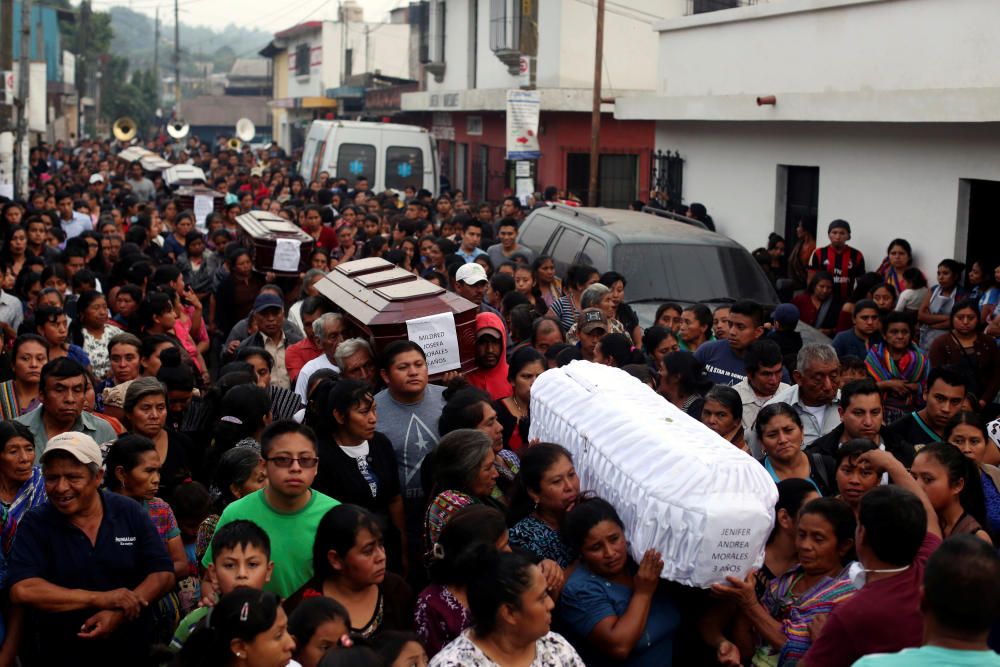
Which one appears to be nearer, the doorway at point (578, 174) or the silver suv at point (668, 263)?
the silver suv at point (668, 263)

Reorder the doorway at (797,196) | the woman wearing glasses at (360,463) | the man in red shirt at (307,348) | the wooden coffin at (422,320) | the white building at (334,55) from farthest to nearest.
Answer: the white building at (334,55) < the doorway at (797,196) < the man in red shirt at (307,348) < the wooden coffin at (422,320) < the woman wearing glasses at (360,463)

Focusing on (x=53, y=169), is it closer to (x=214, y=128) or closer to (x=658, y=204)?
(x=658, y=204)

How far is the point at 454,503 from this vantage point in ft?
17.2

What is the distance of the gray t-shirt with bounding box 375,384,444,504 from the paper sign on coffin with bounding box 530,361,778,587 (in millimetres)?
1287

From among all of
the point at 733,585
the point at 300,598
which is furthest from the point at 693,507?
the point at 300,598

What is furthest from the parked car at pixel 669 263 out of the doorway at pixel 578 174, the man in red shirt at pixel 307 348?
the doorway at pixel 578 174

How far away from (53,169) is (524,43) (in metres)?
14.1

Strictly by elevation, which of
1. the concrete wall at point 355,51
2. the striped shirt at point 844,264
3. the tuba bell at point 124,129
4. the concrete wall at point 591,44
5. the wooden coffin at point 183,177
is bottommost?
the striped shirt at point 844,264

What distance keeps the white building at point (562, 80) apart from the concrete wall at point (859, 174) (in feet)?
18.4

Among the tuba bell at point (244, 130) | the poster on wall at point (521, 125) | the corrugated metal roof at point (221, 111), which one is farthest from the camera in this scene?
the corrugated metal roof at point (221, 111)

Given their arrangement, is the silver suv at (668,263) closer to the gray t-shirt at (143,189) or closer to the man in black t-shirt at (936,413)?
the man in black t-shirt at (936,413)

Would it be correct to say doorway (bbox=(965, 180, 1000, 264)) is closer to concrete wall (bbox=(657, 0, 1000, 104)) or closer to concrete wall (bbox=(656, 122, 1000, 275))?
concrete wall (bbox=(656, 122, 1000, 275))

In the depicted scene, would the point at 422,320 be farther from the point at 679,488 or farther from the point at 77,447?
the point at 679,488

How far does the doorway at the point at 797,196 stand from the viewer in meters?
15.6
